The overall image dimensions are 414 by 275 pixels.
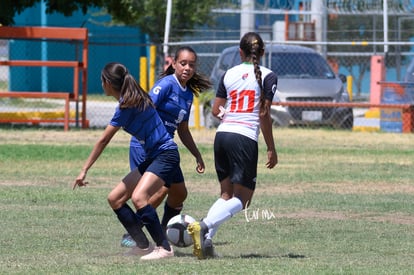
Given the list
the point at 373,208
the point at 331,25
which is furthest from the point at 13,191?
the point at 331,25

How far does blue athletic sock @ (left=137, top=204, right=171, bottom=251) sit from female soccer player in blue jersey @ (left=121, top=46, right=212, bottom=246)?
0.57 metres

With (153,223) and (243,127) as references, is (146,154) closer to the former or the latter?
(153,223)

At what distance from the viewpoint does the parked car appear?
72.7 feet

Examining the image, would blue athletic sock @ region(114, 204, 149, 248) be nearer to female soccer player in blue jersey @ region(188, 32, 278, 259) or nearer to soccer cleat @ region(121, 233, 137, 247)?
soccer cleat @ region(121, 233, 137, 247)

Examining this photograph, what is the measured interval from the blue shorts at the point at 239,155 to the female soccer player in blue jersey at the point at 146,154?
0.40 metres

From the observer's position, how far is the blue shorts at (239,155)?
27.6 ft

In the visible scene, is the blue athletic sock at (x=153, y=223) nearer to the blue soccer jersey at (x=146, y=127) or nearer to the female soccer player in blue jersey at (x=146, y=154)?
the female soccer player in blue jersey at (x=146, y=154)

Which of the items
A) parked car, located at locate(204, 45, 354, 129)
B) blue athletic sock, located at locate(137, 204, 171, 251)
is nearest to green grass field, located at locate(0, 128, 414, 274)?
blue athletic sock, located at locate(137, 204, 171, 251)

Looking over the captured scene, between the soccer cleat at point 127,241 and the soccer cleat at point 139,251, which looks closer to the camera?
the soccer cleat at point 139,251

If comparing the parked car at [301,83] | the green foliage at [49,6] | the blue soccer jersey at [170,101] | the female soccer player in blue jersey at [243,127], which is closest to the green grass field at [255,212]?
the female soccer player in blue jersey at [243,127]

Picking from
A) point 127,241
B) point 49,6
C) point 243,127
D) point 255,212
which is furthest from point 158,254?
point 49,6

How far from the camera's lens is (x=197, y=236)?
813 cm

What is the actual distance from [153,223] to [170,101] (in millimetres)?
1184

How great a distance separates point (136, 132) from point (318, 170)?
781 centimetres
